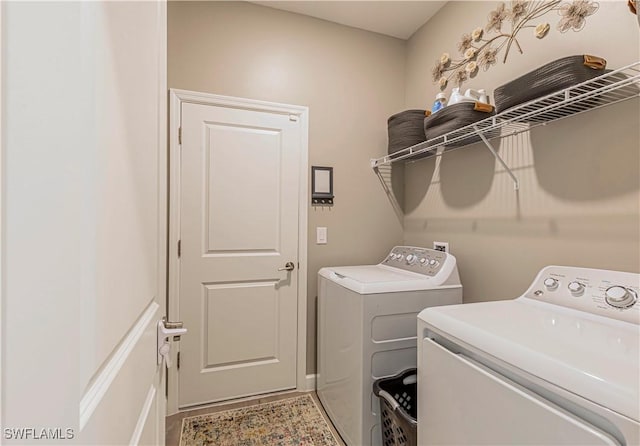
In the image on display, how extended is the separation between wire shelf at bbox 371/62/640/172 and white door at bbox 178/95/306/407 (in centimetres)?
112

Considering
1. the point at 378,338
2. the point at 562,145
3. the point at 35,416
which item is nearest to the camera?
the point at 35,416

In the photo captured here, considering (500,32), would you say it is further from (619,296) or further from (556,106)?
(619,296)

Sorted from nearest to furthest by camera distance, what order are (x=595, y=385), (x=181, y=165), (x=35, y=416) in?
1. (x=35, y=416)
2. (x=595, y=385)
3. (x=181, y=165)

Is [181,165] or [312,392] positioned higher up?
[181,165]

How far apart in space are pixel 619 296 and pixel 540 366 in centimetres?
57

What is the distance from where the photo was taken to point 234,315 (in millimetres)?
2143

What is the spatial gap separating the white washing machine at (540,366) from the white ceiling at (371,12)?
1946mm

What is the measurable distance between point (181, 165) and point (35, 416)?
1.94 m

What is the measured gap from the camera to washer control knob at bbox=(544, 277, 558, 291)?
1.24m

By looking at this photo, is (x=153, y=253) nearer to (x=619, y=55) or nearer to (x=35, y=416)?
(x=35, y=416)

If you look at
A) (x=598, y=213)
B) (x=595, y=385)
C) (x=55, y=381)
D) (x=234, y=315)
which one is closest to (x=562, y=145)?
(x=598, y=213)

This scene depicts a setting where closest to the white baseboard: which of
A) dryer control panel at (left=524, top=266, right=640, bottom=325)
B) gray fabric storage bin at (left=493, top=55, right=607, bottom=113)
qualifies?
dryer control panel at (left=524, top=266, right=640, bottom=325)

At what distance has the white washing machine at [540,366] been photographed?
64 centimetres

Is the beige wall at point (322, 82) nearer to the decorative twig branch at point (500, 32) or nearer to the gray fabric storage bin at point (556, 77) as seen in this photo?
the decorative twig branch at point (500, 32)
